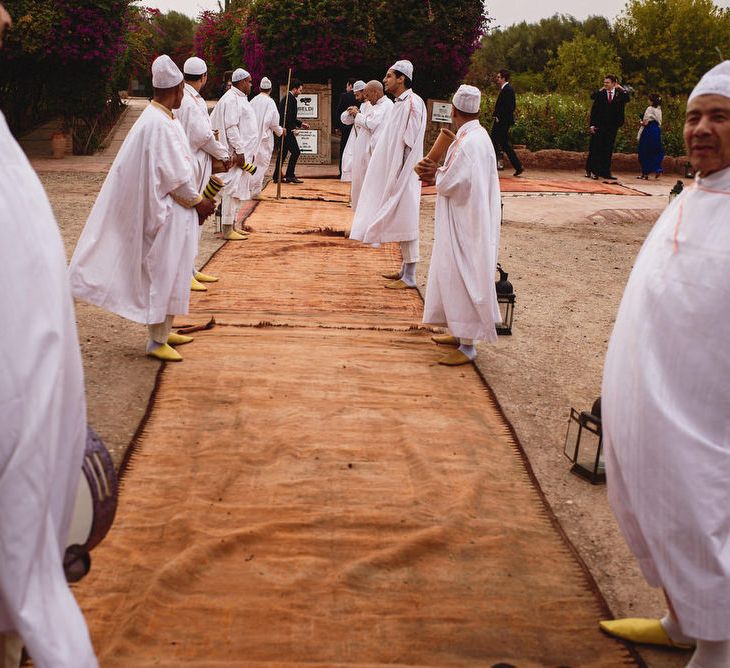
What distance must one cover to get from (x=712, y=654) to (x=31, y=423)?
6.75 ft

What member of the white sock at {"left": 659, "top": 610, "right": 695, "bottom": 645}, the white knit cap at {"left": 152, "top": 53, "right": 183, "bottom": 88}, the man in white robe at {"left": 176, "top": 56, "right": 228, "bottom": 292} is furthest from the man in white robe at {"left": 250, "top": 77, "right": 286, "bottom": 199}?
the white sock at {"left": 659, "top": 610, "right": 695, "bottom": 645}

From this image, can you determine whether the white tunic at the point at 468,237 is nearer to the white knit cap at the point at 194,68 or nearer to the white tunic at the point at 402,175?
the white tunic at the point at 402,175

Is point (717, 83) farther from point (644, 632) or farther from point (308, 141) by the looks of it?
point (308, 141)

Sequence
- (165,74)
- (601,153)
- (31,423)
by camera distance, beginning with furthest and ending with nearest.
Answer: (601,153), (165,74), (31,423)

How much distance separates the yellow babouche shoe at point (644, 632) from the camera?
10.3 feet

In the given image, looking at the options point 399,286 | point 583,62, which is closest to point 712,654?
point 399,286

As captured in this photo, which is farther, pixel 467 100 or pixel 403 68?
pixel 403 68

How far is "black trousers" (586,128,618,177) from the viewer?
1798 cm

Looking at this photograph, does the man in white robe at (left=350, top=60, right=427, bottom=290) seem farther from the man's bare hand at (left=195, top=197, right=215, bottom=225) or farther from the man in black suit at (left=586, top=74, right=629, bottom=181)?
the man in black suit at (left=586, top=74, right=629, bottom=181)

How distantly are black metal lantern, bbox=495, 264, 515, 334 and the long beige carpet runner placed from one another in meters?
0.82

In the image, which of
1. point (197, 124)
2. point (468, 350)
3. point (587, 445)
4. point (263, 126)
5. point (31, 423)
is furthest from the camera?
point (263, 126)

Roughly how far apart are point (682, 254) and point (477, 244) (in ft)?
11.1

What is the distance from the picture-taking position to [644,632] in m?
3.13

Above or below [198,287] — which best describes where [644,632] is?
above
